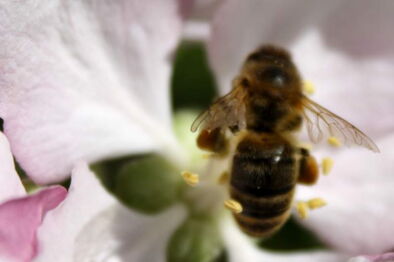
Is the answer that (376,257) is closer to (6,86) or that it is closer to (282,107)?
(282,107)

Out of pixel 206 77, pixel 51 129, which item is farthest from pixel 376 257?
pixel 206 77

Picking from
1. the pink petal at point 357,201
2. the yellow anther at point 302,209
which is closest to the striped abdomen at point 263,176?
the yellow anther at point 302,209

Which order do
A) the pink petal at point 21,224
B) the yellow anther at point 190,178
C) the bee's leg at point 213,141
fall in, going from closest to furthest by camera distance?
the pink petal at point 21,224
the bee's leg at point 213,141
the yellow anther at point 190,178

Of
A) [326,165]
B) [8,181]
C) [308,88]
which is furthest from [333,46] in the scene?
[8,181]

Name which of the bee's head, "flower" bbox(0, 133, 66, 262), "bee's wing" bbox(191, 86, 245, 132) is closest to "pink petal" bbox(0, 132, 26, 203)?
"flower" bbox(0, 133, 66, 262)

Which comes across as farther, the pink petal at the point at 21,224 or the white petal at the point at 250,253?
the white petal at the point at 250,253

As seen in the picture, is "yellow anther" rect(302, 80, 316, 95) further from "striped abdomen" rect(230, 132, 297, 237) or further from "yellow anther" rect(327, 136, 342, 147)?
"striped abdomen" rect(230, 132, 297, 237)

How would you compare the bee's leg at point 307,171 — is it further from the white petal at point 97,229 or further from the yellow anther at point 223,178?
the white petal at point 97,229
